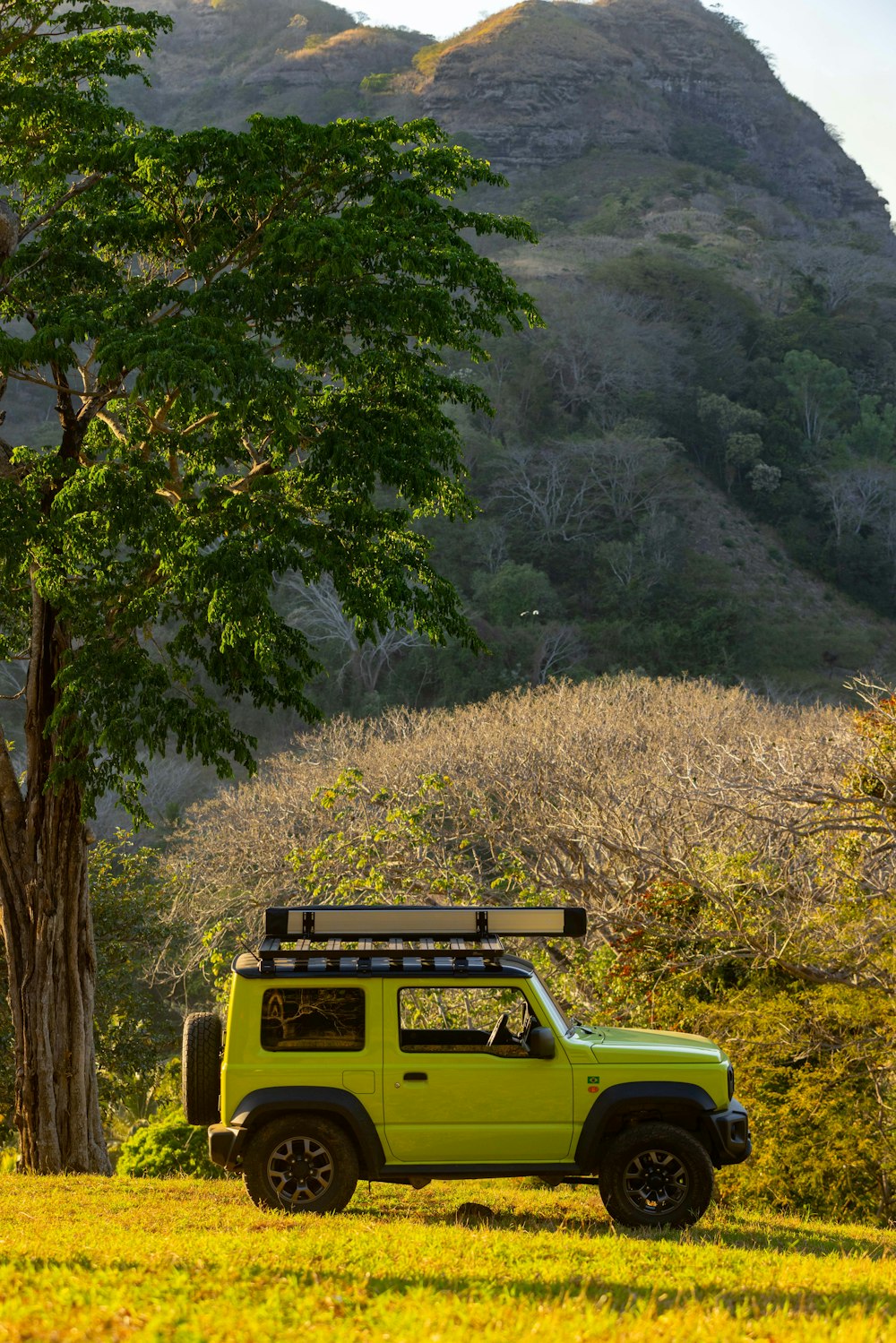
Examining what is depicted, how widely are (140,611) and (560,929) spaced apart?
552cm

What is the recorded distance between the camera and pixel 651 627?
63.3m

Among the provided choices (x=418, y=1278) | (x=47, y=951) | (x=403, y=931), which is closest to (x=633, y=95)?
(x=47, y=951)

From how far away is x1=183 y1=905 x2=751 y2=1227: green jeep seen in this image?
8.10m

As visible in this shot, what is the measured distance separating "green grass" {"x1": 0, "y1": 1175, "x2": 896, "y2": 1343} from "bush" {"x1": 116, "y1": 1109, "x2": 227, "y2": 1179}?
5.59 metres

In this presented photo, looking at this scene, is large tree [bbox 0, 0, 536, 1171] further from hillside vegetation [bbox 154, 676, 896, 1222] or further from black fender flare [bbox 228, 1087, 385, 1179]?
black fender flare [bbox 228, 1087, 385, 1179]

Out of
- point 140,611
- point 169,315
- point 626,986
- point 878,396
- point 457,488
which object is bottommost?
point 626,986

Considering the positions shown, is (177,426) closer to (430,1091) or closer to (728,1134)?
(430,1091)

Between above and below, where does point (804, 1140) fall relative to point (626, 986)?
below

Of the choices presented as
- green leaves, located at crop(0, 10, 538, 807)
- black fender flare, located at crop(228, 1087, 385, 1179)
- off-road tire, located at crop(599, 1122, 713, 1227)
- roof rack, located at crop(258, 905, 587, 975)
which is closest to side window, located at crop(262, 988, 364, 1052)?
roof rack, located at crop(258, 905, 587, 975)

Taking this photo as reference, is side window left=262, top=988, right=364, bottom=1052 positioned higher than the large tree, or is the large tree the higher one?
the large tree

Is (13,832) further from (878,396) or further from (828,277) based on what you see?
(828,277)

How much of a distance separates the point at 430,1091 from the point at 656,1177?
146 centimetres

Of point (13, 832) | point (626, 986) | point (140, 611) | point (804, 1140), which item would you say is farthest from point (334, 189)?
point (804, 1140)

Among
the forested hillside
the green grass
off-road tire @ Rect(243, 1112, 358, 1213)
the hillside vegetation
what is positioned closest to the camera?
the green grass
